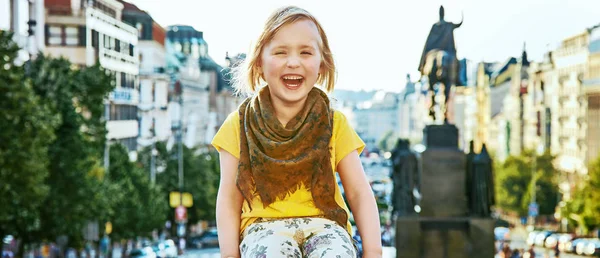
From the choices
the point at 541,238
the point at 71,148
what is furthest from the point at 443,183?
the point at 541,238

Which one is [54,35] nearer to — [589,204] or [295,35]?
[589,204]

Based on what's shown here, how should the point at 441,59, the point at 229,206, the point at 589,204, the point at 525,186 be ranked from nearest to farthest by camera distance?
the point at 229,206, the point at 441,59, the point at 589,204, the point at 525,186

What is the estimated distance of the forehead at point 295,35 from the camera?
7.21m

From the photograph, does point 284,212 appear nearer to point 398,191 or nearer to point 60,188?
point 398,191

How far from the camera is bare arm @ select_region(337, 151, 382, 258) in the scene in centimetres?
735

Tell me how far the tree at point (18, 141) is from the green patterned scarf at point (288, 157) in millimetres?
28226

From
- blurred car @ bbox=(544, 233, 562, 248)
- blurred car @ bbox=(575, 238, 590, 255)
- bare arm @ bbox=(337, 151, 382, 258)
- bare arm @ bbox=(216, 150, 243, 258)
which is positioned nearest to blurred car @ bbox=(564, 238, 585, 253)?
blurred car @ bbox=(575, 238, 590, 255)

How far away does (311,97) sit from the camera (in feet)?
24.2

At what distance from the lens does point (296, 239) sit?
7.16 m

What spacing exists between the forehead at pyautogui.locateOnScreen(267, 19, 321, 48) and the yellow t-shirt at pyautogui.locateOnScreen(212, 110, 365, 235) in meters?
0.44

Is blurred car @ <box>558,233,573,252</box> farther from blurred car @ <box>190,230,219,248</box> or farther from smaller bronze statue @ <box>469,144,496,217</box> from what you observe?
smaller bronze statue @ <box>469,144,496,217</box>

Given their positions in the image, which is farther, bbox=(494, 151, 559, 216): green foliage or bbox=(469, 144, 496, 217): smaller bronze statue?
bbox=(494, 151, 559, 216): green foliage

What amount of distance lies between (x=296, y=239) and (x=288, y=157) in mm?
392

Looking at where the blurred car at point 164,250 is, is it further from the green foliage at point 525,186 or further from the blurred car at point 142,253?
the green foliage at point 525,186
